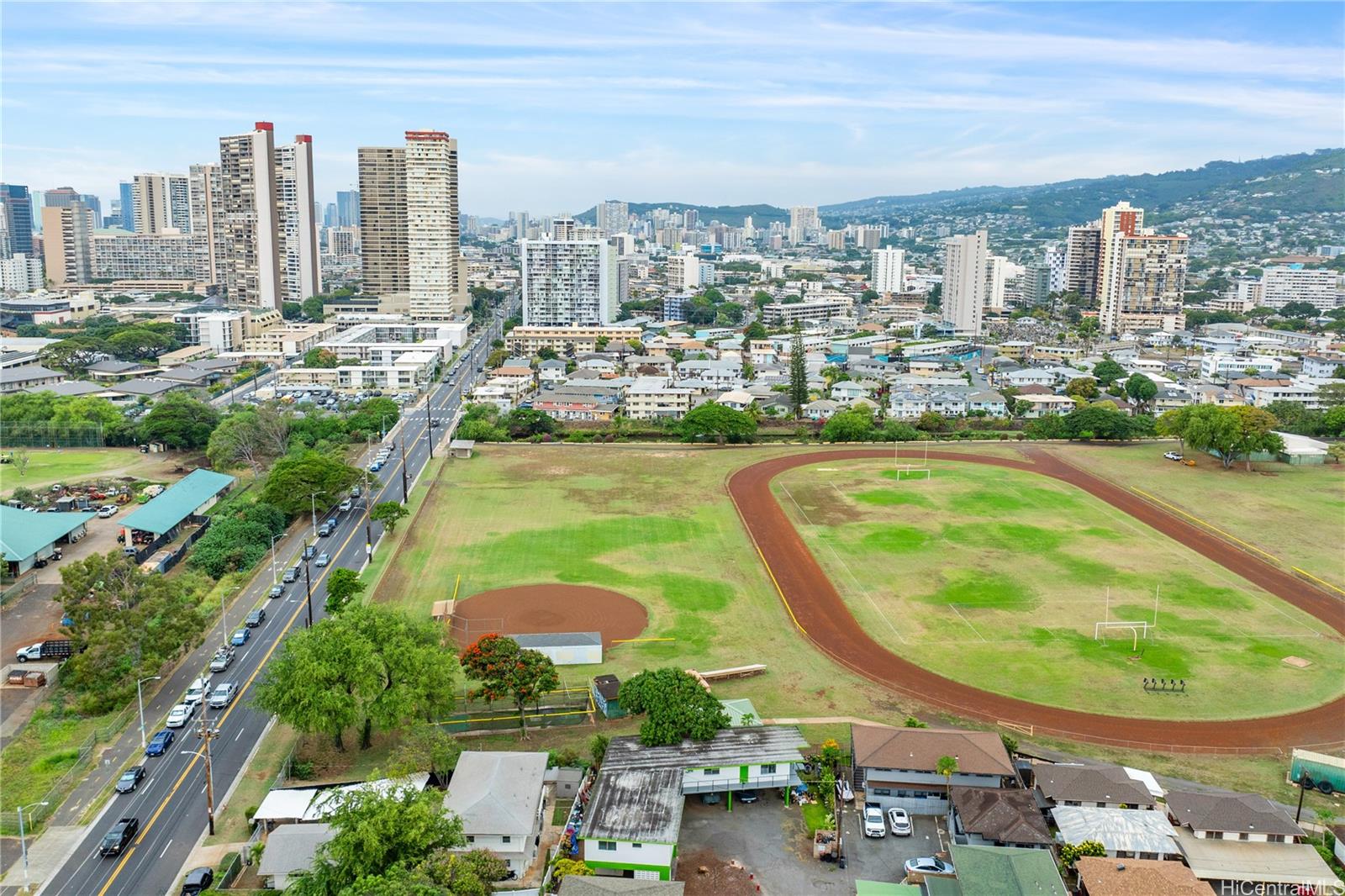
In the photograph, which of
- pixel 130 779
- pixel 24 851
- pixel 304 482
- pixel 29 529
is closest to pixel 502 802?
pixel 130 779

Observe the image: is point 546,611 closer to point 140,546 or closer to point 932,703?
point 932,703

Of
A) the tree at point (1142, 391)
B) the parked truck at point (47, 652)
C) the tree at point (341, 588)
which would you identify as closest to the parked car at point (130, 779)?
the tree at point (341, 588)

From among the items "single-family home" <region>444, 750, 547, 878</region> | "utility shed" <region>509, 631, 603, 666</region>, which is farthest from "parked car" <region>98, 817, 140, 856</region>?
"utility shed" <region>509, 631, 603, 666</region>

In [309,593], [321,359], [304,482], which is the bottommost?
[309,593]

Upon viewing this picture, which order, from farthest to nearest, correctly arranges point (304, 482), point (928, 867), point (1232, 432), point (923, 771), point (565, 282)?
point (565, 282) < point (1232, 432) < point (304, 482) < point (923, 771) < point (928, 867)

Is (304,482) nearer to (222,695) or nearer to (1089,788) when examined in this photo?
(222,695)

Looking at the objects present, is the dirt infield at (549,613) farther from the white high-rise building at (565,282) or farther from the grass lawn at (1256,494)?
the white high-rise building at (565,282)
